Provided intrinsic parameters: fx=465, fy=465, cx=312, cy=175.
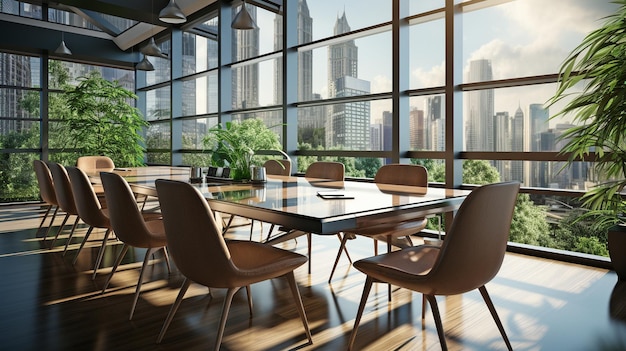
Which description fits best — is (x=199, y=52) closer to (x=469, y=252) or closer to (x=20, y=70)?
(x=20, y=70)

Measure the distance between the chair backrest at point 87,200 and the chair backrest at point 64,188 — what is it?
496 millimetres

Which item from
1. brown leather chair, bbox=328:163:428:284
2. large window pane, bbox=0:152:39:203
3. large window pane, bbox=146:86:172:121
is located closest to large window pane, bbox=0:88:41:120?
large window pane, bbox=0:152:39:203

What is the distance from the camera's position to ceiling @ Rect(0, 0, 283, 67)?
22.9ft

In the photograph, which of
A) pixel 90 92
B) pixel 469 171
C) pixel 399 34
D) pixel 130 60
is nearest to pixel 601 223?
pixel 469 171

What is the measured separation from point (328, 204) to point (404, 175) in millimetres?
1420

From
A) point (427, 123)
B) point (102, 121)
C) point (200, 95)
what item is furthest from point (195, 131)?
point (427, 123)

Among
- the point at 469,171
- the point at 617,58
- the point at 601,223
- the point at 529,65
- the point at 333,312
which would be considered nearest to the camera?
the point at 333,312

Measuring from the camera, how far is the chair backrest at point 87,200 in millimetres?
3252

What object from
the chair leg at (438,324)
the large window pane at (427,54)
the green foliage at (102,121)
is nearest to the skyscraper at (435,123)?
the large window pane at (427,54)

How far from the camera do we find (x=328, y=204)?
2141 mm

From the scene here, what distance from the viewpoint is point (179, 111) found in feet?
28.6

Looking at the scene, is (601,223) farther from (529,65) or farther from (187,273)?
(187,273)

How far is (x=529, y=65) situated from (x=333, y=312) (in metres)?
3.08

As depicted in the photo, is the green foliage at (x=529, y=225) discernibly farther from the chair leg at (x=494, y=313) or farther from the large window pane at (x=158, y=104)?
the large window pane at (x=158, y=104)
